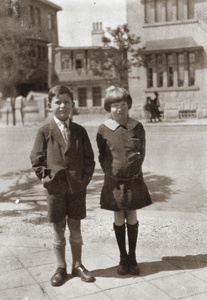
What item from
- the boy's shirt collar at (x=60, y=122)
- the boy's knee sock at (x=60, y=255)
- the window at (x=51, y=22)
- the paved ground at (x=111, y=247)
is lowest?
the paved ground at (x=111, y=247)

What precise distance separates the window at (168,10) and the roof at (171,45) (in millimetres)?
1239

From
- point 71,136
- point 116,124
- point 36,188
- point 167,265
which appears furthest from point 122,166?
point 36,188

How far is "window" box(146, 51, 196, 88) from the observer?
27.2 meters

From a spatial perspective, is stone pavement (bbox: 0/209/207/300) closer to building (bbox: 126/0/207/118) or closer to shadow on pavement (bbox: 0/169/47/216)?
shadow on pavement (bbox: 0/169/47/216)

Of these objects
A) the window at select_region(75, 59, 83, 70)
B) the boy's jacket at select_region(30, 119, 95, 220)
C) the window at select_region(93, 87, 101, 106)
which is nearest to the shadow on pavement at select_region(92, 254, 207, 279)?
the boy's jacket at select_region(30, 119, 95, 220)

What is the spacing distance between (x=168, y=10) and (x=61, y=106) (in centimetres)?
2493

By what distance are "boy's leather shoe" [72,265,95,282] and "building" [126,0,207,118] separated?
23243mm

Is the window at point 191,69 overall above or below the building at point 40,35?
below

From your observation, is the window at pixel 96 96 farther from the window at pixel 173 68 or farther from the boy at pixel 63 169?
the boy at pixel 63 169

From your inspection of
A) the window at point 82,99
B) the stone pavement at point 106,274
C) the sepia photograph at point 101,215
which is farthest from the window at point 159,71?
the stone pavement at point 106,274

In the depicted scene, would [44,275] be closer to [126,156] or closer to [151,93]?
[126,156]

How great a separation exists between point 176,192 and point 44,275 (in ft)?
12.8

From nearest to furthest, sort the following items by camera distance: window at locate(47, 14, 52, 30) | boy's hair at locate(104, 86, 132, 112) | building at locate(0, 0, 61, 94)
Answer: boy's hair at locate(104, 86, 132, 112), building at locate(0, 0, 61, 94), window at locate(47, 14, 52, 30)

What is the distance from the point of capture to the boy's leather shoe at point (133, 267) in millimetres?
3449
